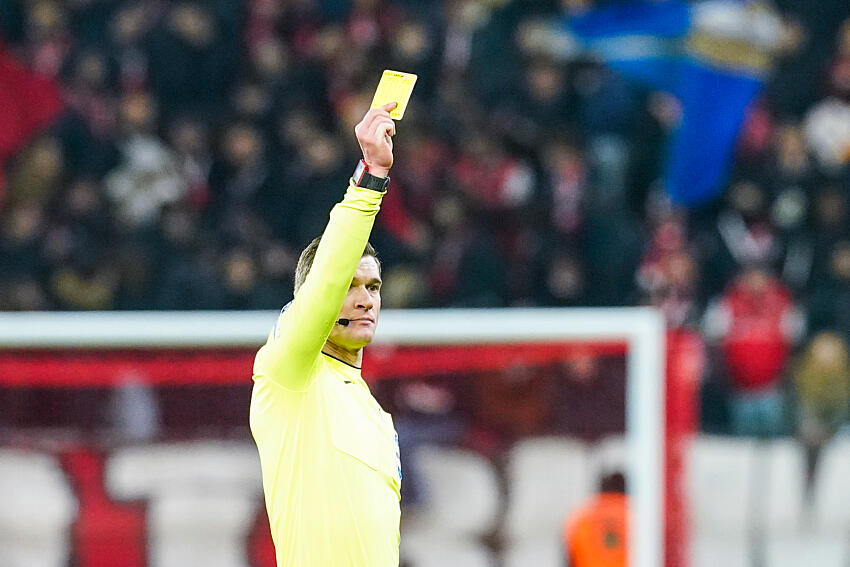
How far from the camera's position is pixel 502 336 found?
6281 millimetres

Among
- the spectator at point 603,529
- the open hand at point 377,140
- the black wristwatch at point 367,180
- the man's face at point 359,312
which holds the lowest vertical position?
the spectator at point 603,529

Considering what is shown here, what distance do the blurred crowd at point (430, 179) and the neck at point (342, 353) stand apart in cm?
435

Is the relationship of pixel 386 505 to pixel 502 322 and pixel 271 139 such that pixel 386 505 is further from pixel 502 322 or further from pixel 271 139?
pixel 271 139

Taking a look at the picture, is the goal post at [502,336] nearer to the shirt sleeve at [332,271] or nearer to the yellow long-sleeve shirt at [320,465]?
the yellow long-sleeve shirt at [320,465]

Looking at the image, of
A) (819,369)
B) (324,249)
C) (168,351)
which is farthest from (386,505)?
(819,369)

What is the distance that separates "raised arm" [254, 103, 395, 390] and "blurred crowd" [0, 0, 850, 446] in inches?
186

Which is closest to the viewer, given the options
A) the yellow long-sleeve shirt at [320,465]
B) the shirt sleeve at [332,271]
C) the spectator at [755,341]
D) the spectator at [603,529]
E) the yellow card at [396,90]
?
the shirt sleeve at [332,271]

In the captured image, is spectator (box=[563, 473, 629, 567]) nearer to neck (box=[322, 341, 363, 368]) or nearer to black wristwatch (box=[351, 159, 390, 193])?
neck (box=[322, 341, 363, 368])

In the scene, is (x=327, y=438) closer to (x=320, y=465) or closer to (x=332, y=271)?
(x=320, y=465)

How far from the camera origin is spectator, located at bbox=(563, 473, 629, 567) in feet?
20.4

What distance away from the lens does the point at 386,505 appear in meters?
3.11

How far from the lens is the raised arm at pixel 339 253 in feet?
9.32

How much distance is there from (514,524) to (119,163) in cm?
383

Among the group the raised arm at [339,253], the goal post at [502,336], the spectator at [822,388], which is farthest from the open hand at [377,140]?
the spectator at [822,388]
